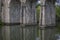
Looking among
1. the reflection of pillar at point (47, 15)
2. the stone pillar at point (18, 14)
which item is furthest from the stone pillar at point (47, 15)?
the stone pillar at point (18, 14)

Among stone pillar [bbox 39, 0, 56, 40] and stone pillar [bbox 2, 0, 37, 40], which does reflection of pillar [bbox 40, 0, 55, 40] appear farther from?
stone pillar [bbox 2, 0, 37, 40]

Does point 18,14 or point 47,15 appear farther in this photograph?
point 18,14

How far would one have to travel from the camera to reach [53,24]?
36938 millimetres

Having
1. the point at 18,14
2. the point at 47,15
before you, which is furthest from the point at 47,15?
the point at 18,14

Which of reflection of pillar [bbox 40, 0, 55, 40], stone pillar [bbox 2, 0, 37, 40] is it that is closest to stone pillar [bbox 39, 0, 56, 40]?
reflection of pillar [bbox 40, 0, 55, 40]

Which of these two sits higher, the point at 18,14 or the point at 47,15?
the point at 47,15

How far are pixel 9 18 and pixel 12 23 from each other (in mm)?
993

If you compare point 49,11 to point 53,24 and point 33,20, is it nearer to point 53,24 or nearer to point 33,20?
point 53,24

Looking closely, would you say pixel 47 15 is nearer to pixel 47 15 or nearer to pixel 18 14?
pixel 47 15

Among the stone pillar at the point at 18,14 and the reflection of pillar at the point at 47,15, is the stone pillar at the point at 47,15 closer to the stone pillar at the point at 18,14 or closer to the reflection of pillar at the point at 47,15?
the reflection of pillar at the point at 47,15

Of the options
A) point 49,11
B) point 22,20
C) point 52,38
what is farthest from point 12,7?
point 52,38

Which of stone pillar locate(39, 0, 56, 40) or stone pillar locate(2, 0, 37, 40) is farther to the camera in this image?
stone pillar locate(2, 0, 37, 40)

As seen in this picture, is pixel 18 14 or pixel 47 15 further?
pixel 18 14

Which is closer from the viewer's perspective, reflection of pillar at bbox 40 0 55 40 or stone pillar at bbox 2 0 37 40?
reflection of pillar at bbox 40 0 55 40
